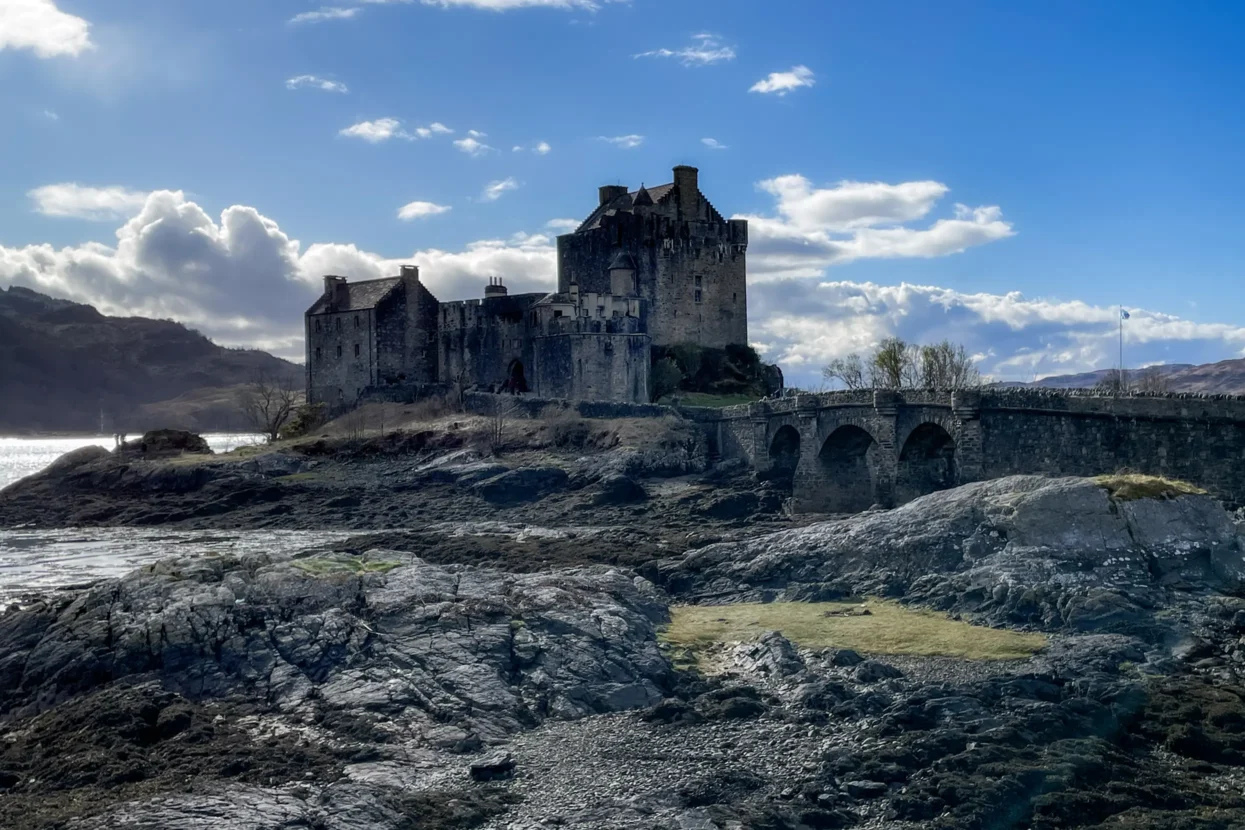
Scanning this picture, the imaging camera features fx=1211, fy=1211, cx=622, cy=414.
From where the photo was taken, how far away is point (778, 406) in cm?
4988

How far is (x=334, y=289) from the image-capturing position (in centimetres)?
7800

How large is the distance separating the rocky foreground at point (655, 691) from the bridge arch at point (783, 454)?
15950 mm

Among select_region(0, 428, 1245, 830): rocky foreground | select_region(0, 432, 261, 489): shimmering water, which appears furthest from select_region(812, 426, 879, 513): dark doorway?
select_region(0, 432, 261, 489): shimmering water

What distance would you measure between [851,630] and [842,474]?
21204 mm

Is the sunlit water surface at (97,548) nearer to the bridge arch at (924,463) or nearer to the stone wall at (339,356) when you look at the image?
the bridge arch at (924,463)

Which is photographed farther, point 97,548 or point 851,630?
point 97,548

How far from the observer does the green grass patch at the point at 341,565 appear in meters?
27.2

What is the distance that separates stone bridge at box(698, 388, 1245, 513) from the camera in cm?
3178

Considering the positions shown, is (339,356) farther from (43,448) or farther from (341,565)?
(43,448)

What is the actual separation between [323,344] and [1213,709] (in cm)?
6494

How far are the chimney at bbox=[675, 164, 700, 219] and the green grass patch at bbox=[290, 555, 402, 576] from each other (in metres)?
44.8

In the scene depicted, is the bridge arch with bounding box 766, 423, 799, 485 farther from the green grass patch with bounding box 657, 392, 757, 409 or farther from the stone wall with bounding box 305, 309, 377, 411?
the stone wall with bounding box 305, 309, 377, 411

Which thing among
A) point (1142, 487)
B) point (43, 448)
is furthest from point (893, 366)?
point (43, 448)

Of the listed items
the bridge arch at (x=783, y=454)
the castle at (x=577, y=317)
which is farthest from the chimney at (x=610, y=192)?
the bridge arch at (x=783, y=454)
